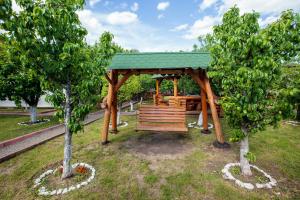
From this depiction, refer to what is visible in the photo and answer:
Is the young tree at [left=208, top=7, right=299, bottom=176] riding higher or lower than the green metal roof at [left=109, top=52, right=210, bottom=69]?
lower

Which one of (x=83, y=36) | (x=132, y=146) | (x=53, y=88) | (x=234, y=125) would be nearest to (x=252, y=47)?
(x=234, y=125)

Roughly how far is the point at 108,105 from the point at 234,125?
4.68 meters

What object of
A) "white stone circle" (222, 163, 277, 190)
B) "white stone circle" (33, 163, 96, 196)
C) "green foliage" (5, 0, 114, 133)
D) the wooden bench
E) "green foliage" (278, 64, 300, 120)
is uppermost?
"green foliage" (5, 0, 114, 133)

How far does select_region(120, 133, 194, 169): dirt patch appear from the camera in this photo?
5617 mm

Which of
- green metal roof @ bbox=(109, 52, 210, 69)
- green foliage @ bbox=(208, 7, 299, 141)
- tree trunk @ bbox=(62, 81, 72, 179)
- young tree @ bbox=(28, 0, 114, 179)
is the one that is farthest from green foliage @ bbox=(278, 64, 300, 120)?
tree trunk @ bbox=(62, 81, 72, 179)

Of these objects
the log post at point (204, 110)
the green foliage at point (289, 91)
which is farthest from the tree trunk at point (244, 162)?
the log post at point (204, 110)

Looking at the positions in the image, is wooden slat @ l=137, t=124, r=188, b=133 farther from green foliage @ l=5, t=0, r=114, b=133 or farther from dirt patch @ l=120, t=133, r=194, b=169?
green foliage @ l=5, t=0, r=114, b=133

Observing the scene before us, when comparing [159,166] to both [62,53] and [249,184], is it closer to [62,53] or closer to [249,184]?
[249,184]

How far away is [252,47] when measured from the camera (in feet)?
11.7

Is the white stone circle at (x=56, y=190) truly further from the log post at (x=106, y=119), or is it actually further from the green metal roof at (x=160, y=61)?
the green metal roof at (x=160, y=61)

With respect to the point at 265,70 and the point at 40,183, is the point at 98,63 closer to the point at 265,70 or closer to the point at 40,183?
the point at 40,183

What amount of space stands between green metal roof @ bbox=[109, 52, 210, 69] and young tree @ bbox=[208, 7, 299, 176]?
89.3 inches

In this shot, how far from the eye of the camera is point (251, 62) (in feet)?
A: 12.5

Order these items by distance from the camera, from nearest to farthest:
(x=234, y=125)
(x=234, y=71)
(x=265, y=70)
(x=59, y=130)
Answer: (x=265, y=70) < (x=234, y=71) < (x=234, y=125) < (x=59, y=130)
